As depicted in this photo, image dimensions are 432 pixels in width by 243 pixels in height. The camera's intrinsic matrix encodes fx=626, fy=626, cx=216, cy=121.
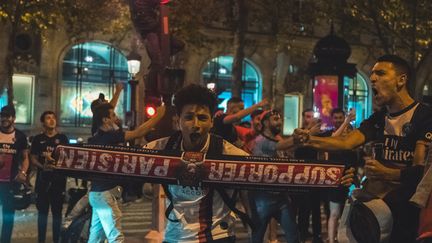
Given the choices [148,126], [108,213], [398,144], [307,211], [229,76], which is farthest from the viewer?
[229,76]

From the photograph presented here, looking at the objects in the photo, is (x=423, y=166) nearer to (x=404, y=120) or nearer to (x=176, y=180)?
(x=404, y=120)

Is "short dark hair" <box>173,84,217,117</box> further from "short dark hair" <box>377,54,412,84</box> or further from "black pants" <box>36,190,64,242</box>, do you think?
"black pants" <box>36,190,64,242</box>

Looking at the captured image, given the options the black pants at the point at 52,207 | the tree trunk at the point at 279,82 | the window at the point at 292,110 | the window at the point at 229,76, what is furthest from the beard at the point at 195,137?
the window at the point at 292,110

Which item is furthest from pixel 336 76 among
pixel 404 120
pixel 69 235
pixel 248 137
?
pixel 404 120

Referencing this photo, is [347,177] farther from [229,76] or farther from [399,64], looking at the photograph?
[229,76]

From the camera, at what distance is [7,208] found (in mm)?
8148

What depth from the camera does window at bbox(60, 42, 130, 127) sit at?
28.2 m

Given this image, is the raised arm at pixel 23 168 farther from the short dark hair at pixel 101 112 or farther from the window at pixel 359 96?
the window at pixel 359 96

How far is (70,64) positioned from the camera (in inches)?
1110

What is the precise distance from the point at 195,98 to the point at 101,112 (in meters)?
3.34

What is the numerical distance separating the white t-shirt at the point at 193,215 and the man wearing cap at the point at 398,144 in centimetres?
69

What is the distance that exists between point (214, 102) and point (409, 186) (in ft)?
4.21

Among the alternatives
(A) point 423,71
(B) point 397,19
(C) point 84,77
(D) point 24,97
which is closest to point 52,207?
(A) point 423,71

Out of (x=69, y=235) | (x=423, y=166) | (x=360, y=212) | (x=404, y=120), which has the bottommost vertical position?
(x=69, y=235)
